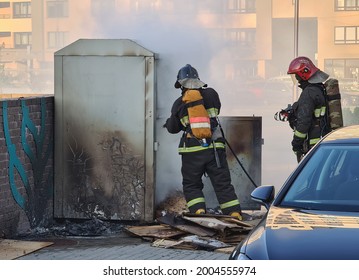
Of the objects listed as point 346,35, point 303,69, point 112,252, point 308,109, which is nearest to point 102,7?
point 303,69

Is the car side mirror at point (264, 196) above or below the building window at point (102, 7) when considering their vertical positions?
below

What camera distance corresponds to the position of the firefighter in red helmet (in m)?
10.6

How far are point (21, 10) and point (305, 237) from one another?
19.1 meters

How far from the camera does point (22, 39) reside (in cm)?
2439

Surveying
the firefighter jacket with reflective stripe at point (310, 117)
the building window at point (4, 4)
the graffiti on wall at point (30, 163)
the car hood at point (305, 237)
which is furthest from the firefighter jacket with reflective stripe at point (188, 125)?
the building window at point (4, 4)

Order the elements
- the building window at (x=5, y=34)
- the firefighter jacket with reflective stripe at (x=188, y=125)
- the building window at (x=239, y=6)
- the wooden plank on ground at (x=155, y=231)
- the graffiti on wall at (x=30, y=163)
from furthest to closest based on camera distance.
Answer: the building window at (x=5, y=34) < the building window at (x=239, y=6) < the firefighter jacket with reflective stripe at (x=188, y=125) < the graffiti on wall at (x=30, y=163) < the wooden plank on ground at (x=155, y=231)

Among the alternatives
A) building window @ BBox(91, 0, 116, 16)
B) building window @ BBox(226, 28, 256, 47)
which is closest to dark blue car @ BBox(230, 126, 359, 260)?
building window @ BBox(91, 0, 116, 16)

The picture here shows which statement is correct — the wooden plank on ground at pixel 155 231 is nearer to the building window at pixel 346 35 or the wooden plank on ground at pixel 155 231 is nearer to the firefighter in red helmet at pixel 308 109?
the firefighter in red helmet at pixel 308 109

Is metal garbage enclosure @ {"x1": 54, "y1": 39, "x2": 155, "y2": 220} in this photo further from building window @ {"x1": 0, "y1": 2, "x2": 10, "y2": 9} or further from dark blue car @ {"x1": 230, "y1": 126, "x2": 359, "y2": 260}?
building window @ {"x1": 0, "y1": 2, "x2": 10, "y2": 9}

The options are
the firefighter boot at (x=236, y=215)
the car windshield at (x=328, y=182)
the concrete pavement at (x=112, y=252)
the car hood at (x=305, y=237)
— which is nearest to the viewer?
the car hood at (x=305, y=237)

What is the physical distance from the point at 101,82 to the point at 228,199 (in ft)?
6.08

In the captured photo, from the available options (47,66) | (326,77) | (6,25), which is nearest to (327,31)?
(47,66)

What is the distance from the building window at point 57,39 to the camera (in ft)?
71.3

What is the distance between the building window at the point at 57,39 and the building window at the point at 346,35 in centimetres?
582
